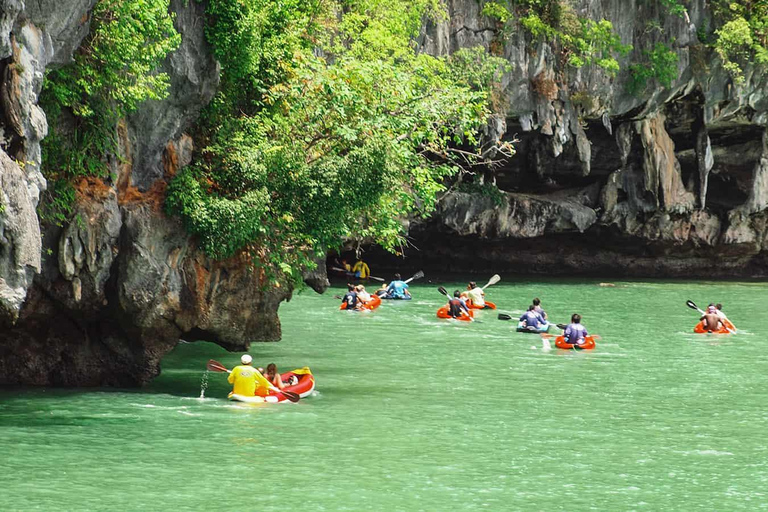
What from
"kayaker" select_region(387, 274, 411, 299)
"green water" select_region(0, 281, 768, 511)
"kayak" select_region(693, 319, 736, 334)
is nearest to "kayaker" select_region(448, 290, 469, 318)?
"kayaker" select_region(387, 274, 411, 299)

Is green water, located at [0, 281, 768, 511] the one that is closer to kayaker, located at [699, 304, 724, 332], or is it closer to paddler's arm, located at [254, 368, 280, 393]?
paddler's arm, located at [254, 368, 280, 393]

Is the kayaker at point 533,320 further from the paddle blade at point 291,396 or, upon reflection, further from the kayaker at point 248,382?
the kayaker at point 248,382

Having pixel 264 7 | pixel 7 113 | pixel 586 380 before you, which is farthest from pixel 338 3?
pixel 7 113

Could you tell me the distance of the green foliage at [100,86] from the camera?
50.9ft

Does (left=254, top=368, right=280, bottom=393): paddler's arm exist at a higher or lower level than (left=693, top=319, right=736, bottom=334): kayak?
lower

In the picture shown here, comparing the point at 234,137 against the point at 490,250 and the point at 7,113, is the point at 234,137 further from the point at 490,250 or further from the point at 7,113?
the point at 490,250

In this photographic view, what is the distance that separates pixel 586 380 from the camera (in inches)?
817

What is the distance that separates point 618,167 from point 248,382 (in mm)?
32058

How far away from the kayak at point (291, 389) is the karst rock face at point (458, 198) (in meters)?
2.25

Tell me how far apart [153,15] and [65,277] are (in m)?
4.63

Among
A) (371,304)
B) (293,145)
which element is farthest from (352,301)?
(293,145)

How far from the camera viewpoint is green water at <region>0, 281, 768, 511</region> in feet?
39.3

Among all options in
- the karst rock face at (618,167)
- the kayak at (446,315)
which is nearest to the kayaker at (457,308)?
the kayak at (446,315)

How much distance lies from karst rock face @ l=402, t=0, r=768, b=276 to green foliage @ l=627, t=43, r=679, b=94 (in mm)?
371
